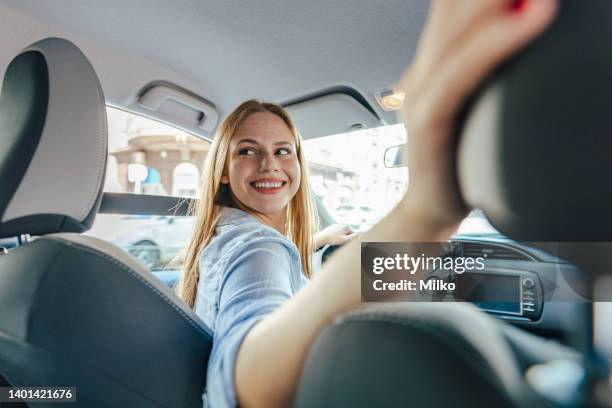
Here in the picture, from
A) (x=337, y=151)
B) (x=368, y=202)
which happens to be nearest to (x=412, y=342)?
(x=368, y=202)

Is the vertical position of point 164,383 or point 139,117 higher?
point 139,117

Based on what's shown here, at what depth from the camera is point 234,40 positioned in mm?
1610

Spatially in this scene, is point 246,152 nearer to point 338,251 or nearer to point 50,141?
point 50,141

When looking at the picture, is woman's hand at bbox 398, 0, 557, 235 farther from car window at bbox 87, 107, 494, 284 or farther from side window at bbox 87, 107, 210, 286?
side window at bbox 87, 107, 210, 286

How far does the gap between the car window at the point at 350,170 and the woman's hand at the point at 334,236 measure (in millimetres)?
32

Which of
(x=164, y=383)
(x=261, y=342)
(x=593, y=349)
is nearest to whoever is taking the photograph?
(x=593, y=349)

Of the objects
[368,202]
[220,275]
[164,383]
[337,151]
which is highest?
[337,151]

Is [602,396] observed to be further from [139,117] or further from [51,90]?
[139,117]

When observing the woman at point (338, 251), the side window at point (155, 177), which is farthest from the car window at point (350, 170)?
the woman at point (338, 251)

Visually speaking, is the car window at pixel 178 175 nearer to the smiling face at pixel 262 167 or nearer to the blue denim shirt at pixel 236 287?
the smiling face at pixel 262 167

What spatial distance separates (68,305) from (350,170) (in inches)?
45.5

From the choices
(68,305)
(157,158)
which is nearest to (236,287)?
(68,305)

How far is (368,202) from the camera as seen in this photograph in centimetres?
149

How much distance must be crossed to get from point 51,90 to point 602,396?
99 centimetres
